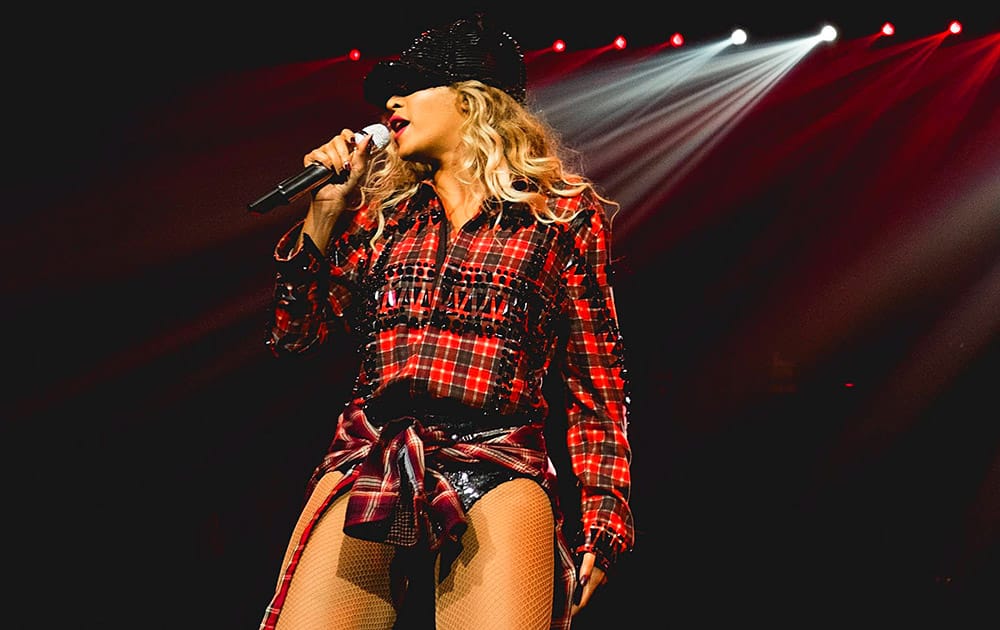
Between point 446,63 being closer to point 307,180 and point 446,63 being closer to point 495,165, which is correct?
point 495,165

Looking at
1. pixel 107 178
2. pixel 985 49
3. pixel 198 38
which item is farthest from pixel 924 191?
pixel 107 178

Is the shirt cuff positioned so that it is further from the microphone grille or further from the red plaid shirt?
the microphone grille

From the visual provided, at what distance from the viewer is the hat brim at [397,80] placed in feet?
5.32

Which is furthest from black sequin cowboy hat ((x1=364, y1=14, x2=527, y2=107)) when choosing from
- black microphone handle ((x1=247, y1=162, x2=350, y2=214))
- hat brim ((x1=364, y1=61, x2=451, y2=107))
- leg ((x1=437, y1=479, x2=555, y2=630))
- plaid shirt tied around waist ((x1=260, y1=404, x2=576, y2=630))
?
leg ((x1=437, y1=479, x2=555, y2=630))

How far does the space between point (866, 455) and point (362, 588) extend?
309cm

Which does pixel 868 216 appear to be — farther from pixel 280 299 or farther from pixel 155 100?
pixel 280 299

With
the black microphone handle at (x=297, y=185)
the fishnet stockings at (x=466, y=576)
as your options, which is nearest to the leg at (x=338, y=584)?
the fishnet stockings at (x=466, y=576)

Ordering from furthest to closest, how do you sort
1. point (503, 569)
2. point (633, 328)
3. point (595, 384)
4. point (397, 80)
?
point (633, 328)
point (397, 80)
point (595, 384)
point (503, 569)

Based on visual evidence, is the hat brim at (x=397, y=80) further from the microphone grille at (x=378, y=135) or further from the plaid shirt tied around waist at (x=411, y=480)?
the plaid shirt tied around waist at (x=411, y=480)

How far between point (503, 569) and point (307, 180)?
27.8 inches

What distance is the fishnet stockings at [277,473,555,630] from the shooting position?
49.9 inches

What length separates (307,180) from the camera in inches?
57.9

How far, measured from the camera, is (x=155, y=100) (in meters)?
3.01

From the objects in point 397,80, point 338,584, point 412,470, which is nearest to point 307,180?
point 397,80
